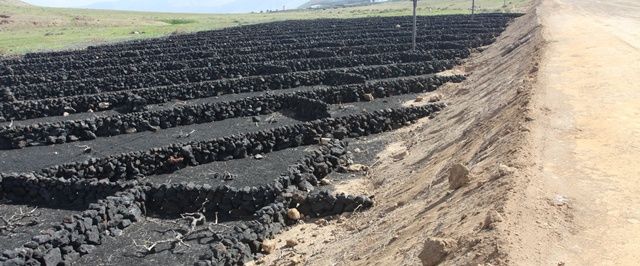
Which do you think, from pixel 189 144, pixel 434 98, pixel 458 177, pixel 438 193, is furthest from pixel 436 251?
pixel 434 98

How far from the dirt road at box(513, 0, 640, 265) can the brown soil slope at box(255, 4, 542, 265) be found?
39 centimetres

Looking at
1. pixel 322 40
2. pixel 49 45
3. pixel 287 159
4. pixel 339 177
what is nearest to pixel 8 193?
pixel 287 159

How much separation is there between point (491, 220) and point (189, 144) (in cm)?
1017

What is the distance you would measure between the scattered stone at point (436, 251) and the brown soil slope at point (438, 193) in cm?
3

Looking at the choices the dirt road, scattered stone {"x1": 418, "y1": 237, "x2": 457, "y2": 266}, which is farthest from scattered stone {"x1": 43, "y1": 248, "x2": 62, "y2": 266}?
the dirt road

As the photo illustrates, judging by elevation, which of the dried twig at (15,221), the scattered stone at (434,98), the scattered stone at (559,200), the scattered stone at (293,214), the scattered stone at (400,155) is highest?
the scattered stone at (559,200)

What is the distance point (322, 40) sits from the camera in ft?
128

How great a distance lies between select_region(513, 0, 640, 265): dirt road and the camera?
6.73 meters

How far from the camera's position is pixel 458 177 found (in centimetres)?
991

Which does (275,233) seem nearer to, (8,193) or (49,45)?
(8,193)

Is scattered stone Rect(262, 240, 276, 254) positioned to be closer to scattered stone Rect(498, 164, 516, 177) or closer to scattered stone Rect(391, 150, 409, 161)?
scattered stone Rect(498, 164, 516, 177)

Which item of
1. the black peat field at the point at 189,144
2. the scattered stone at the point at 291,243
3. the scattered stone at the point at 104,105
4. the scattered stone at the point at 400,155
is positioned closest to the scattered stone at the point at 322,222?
the black peat field at the point at 189,144

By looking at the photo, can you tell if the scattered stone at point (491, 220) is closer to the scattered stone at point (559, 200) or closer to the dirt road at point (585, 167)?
the dirt road at point (585, 167)

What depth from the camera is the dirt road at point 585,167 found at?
6727 mm
